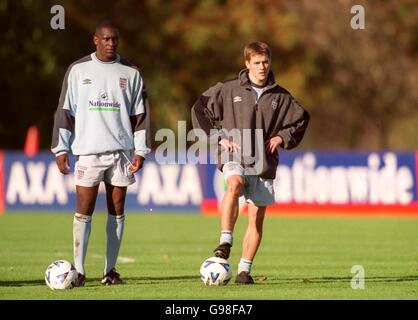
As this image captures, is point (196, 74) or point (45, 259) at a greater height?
point (196, 74)

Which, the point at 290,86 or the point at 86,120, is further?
the point at 290,86

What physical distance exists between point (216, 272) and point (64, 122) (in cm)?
213

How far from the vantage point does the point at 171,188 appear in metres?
29.0

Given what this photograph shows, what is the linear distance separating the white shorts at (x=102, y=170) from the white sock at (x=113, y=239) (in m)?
0.40

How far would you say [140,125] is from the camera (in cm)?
1221

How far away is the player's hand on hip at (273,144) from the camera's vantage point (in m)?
12.2

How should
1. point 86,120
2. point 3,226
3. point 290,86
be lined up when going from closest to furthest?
point 86,120 → point 3,226 → point 290,86

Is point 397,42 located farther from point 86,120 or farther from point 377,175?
point 86,120

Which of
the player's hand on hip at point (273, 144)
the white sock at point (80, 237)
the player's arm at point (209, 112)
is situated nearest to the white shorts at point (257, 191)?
the player's hand on hip at point (273, 144)

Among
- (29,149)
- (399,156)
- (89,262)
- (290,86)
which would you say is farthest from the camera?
(290,86)

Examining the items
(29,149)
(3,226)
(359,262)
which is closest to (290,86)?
(29,149)

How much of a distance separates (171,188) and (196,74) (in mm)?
24097

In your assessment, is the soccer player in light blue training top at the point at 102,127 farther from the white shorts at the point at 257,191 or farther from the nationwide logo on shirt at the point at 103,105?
the white shorts at the point at 257,191

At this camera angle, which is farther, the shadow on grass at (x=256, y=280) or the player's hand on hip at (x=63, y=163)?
the shadow on grass at (x=256, y=280)
